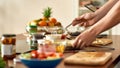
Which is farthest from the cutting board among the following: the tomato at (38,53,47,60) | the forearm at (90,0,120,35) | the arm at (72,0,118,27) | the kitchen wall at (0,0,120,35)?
the kitchen wall at (0,0,120,35)

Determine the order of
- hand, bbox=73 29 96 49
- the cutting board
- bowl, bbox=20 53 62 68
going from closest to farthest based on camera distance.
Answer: bowl, bbox=20 53 62 68 < the cutting board < hand, bbox=73 29 96 49

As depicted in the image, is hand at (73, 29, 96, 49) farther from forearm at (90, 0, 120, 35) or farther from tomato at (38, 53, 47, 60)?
tomato at (38, 53, 47, 60)

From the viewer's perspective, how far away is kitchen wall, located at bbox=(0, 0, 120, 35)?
353 centimetres

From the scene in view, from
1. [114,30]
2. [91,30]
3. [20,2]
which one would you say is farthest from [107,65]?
[20,2]

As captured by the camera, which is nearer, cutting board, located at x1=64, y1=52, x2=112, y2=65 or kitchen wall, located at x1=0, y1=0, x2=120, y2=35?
cutting board, located at x1=64, y1=52, x2=112, y2=65

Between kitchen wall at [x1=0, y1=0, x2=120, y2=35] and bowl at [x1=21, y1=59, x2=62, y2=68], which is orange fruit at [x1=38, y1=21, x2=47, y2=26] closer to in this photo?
bowl at [x1=21, y1=59, x2=62, y2=68]

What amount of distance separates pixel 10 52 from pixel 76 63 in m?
0.31

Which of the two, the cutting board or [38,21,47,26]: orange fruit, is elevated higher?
[38,21,47,26]: orange fruit

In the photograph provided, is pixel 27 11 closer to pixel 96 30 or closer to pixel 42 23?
pixel 42 23

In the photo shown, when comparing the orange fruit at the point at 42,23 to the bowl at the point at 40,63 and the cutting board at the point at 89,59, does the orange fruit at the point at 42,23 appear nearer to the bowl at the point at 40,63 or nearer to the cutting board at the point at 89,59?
the cutting board at the point at 89,59

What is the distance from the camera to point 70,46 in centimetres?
146

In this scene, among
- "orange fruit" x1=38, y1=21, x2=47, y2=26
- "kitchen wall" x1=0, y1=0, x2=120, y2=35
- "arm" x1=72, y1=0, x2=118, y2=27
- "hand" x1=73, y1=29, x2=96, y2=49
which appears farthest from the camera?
"kitchen wall" x1=0, y1=0, x2=120, y2=35

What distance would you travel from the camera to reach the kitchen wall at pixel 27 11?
353 centimetres

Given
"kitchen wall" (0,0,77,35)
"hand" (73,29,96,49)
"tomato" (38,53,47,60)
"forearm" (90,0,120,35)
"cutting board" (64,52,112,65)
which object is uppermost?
"kitchen wall" (0,0,77,35)
